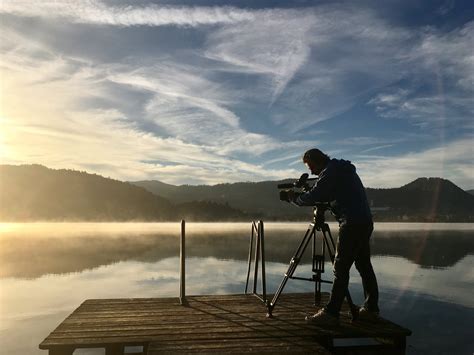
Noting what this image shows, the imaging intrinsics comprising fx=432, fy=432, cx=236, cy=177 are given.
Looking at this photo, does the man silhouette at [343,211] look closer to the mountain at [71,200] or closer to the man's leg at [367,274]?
the man's leg at [367,274]

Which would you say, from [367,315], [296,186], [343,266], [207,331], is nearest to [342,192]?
[296,186]

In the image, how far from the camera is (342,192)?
21.9 ft

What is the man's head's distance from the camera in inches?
274

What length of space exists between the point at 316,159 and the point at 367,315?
2.84 meters

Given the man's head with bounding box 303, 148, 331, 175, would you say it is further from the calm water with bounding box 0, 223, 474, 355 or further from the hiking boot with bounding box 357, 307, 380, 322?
the calm water with bounding box 0, 223, 474, 355

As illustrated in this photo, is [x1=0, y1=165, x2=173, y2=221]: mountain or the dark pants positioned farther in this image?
[x1=0, y1=165, x2=173, y2=221]: mountain

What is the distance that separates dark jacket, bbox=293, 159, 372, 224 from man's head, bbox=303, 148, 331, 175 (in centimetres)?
27

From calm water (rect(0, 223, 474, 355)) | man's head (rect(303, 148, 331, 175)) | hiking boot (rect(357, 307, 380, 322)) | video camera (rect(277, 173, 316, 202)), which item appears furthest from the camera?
calm water (rect(0, 223, 474, 355))

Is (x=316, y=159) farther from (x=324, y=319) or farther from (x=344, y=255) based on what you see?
(x=324, y=319)

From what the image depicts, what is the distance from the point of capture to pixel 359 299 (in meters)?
16.8

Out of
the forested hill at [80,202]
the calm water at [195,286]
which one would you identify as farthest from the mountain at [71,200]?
the calm water at [195,286]

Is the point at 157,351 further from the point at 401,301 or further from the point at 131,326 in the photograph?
the point at 401,301

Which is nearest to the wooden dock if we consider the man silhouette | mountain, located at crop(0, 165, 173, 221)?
the man silhouette

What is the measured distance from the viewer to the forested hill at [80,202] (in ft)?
599
